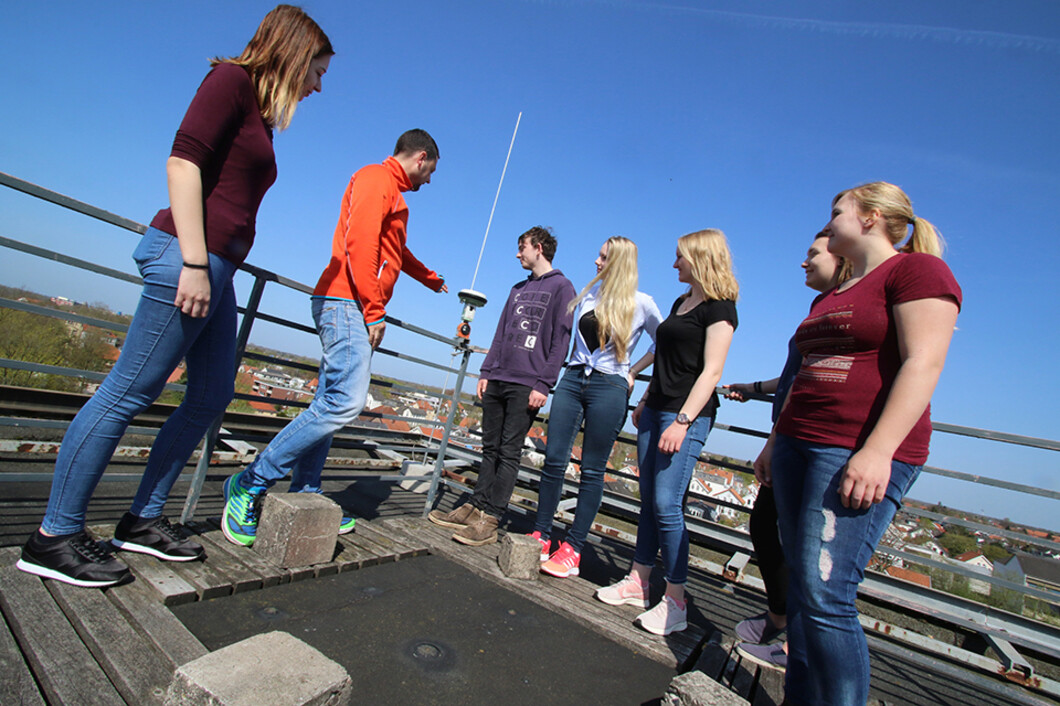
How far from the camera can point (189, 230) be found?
57.8 inches

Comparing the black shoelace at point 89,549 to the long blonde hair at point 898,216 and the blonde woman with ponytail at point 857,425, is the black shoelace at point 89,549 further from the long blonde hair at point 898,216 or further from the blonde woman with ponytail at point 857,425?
the long blonde hair at point 898,216

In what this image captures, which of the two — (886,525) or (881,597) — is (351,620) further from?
(881,597)

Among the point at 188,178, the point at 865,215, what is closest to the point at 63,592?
the point at 188,178

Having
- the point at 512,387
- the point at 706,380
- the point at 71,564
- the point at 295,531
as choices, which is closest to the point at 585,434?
the point at 512,387

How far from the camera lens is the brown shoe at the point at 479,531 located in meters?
2.72

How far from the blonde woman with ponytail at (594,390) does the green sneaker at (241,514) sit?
1.32 m

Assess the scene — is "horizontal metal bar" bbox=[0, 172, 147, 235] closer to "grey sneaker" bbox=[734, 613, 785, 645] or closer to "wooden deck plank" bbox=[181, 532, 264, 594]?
"wooden deck plank" bbox=[181, 532, 264, 594]

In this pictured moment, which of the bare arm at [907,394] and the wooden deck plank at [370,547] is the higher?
the bare arm at [907,394]

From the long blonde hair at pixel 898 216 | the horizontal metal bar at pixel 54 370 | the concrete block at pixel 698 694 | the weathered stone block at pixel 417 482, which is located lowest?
the weathered stone block at pixel 417 482

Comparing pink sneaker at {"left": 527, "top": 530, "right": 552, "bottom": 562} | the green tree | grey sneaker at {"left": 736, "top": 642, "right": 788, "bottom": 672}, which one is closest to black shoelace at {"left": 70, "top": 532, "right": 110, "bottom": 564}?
pink sneaker at {"left": 527, "top": 530, "right": 552, "bottom": 562}

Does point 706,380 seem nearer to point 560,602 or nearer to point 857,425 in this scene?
point 857,425

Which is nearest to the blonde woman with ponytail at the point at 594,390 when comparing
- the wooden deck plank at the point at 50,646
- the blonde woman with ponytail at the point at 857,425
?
the blonde woman with ponytail at the point at 857,425

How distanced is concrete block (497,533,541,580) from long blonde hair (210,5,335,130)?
1951 millimetres

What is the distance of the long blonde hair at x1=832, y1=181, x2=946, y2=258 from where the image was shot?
1.43 metres
